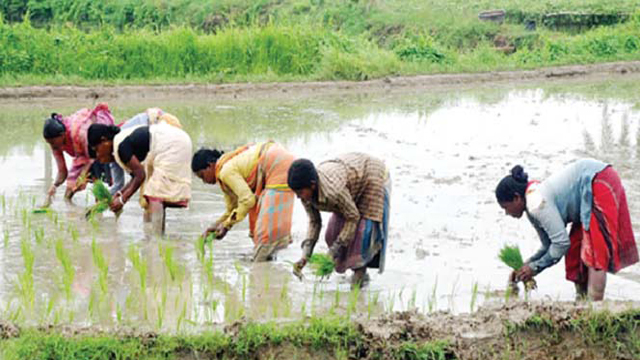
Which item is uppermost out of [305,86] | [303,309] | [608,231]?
[305,86]

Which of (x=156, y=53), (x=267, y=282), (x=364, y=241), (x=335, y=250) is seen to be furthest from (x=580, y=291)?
(x=156, y=53)

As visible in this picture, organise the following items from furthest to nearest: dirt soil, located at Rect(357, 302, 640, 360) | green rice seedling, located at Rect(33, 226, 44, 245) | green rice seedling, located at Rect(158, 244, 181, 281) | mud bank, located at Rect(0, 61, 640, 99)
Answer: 1. mud bank, located at Rect(0, 61, 640, 99)
2. green rice seedling, located at Rect(33, 226, 44, 245)
3. green rice seedling, located at Rect(158, 244, 181, 281)
4. dirt soil, located at Rect(357, 302, 640, 360)

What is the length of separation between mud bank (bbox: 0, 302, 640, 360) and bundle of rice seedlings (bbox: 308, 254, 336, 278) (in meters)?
0.93

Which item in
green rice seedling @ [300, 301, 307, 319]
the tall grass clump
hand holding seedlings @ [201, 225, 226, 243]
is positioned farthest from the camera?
the tall grass clump

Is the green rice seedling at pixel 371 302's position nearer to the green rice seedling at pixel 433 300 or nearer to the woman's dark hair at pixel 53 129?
the green rice seedling at pixel 433 300

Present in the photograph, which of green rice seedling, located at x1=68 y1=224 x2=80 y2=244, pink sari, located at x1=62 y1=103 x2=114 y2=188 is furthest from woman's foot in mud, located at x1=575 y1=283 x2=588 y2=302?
pink sari, located at x1=62 y1=103 x2=114 y2=188

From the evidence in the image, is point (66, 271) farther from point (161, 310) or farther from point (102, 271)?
point (161, 310)

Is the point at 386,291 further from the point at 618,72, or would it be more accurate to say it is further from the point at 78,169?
the point at 618,72

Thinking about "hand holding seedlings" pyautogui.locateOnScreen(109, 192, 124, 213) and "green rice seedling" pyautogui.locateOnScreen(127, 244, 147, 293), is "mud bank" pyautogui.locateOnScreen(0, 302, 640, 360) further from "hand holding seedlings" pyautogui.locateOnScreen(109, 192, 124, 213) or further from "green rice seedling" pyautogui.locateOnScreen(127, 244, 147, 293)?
"hand holding seedlings" pyautogui.locateOnScreen(109, 192, 124, 213)

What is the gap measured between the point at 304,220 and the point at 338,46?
29.3ft

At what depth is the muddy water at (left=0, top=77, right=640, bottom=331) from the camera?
5855 millimetres

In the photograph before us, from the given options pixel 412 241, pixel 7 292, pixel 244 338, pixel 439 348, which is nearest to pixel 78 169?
pixel 7 292

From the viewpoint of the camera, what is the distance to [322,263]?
591 centimetres

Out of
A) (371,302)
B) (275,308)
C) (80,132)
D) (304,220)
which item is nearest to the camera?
(275,308)
